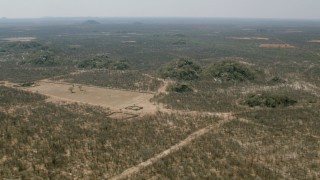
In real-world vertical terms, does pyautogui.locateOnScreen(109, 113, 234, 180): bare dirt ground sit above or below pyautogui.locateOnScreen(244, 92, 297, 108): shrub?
below

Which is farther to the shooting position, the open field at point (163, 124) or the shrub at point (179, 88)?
the shrub at point (179, 88)

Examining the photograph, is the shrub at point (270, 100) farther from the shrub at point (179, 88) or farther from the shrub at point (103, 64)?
the shrub at point (103, 64)

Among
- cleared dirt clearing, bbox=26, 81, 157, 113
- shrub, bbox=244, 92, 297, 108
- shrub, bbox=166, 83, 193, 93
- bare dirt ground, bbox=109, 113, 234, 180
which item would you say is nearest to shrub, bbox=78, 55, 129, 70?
cleared dirt clearing, bbox=26, 81, 157, 113

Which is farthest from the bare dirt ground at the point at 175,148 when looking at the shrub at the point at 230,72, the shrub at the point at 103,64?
the shrub at the point at 103,64

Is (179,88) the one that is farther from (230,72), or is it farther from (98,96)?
(230,72)

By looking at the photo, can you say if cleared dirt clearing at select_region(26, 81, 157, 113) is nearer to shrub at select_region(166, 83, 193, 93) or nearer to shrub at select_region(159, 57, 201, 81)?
shrub at select_region(166, 83, 193, 93)

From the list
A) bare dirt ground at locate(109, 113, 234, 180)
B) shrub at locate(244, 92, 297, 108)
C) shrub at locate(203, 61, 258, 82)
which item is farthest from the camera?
shrub at locate(203, 61, 258, 82)

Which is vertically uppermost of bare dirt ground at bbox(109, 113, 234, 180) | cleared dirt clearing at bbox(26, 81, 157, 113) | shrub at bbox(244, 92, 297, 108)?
shrub at bbox(244, 92, 297, 108)
